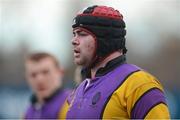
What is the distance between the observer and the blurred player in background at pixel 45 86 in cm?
796

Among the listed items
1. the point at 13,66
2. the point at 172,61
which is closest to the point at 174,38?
the point at 172,61

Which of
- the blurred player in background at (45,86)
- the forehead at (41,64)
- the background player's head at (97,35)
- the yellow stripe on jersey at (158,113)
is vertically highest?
the background player's head at (97,35)

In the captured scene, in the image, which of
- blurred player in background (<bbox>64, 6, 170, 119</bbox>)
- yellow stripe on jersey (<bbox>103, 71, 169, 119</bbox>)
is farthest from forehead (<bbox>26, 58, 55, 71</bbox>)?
yellow stripe on jersey (<bbox>103, 71, 169, 119</bbox>)

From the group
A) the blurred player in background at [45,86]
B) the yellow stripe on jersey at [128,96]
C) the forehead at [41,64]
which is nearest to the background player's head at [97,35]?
the yellow stripe on jersey at [128,96]

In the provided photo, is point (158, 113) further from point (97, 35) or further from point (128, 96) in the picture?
point (97, 35)

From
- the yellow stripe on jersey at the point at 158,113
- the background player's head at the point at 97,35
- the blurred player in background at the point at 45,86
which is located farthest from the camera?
the blurred player in background at the point at 45,86

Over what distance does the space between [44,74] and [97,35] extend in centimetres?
299

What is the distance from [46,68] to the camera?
26.9 ft

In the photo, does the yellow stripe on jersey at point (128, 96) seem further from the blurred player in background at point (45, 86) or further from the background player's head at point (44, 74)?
the background player's head at point (44, 74)

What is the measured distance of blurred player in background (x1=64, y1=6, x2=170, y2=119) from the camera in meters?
4.89

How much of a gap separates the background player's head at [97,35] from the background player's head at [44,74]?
2834 millimetres

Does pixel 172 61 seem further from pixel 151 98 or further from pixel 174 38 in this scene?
pixel 151 98

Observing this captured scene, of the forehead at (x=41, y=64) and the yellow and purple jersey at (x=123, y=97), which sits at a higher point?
the yellow and purple jersey at (x=123, y=97)

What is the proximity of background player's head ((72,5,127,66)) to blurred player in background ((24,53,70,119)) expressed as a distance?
2.67m
